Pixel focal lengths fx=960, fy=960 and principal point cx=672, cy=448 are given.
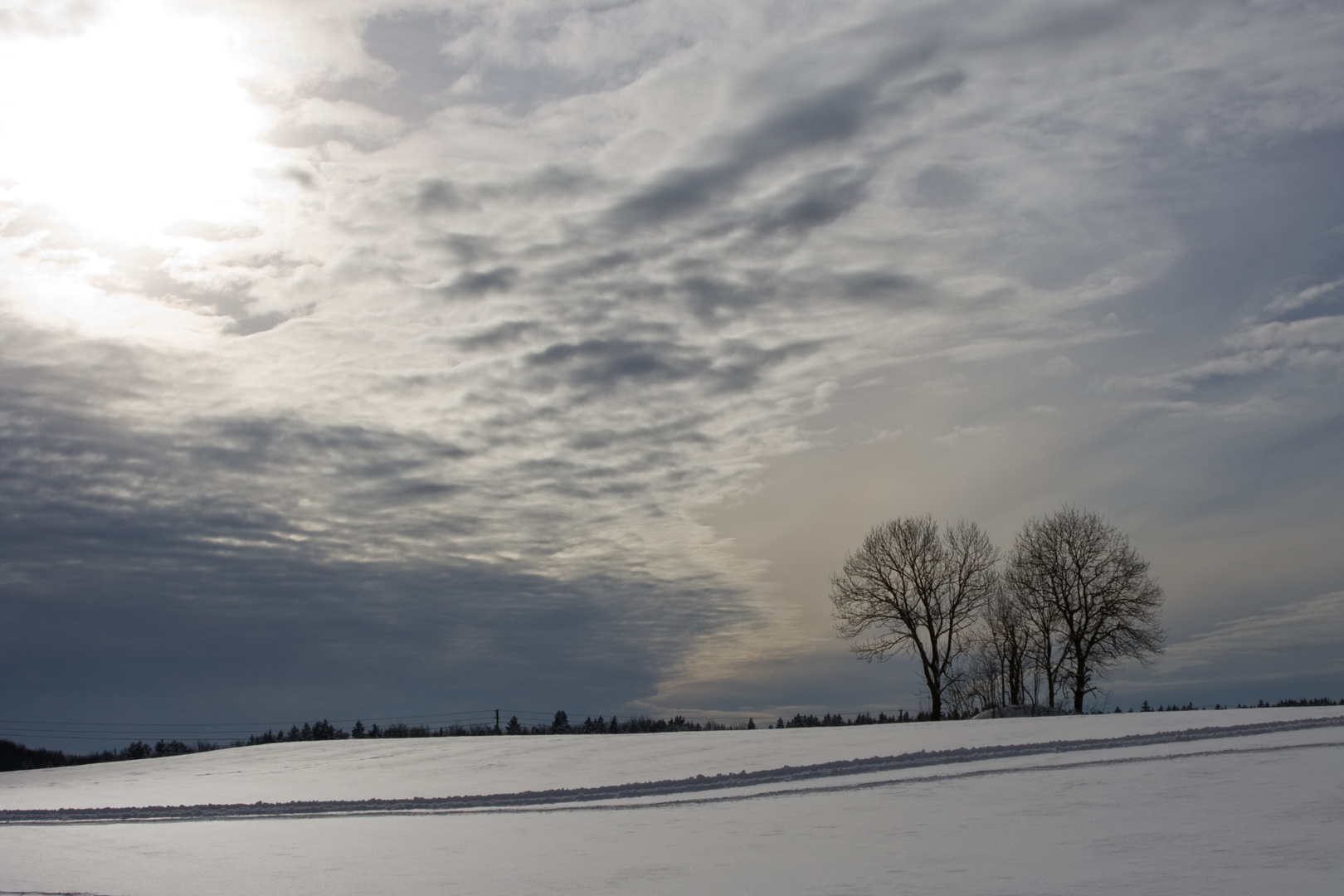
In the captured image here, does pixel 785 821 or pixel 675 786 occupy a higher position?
pixel 785 821

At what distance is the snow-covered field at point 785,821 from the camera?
304 inches

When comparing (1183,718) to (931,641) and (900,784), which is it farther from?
(931,641)

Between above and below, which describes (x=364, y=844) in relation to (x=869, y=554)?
below

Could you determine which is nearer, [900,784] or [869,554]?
[900,784]

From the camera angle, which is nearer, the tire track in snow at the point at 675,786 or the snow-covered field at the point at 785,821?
the snow-covered field at the point at 785,821

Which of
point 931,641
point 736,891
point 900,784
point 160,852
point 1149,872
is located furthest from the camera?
point 931,641

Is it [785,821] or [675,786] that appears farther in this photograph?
[675,786]

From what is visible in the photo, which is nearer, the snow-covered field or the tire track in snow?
the snow-covered field

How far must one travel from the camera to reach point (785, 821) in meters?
11.4

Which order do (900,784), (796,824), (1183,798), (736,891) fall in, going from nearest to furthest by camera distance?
(736,891) < (1183,798) < (796,824) < (900,784)

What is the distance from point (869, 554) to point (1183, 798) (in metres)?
46.5

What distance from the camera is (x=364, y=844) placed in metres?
12.0

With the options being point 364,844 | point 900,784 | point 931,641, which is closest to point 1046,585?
point 931,641

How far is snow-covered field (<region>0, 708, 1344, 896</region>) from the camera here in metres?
7.72
